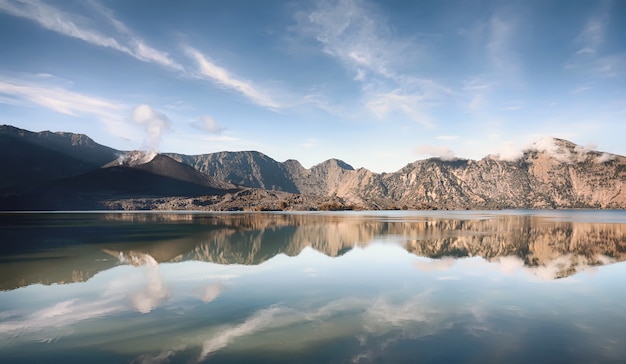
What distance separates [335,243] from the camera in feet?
157

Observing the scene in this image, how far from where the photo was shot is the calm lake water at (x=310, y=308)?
11.9 meters

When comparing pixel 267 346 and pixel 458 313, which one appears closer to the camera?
pixel 267 346

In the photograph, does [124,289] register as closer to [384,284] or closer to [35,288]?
[35,288]

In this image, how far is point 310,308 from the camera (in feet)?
56.4

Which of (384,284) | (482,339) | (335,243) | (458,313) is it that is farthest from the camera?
(335,243)

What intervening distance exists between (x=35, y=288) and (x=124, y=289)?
5.24m

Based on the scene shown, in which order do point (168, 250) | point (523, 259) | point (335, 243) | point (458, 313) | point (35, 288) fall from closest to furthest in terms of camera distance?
point (458, 313)
point (35, 288)
point (523, 259)
point (168, 250)
point (335, 243)

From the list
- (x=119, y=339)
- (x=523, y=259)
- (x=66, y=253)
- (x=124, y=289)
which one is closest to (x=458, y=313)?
(x=119, y=339)

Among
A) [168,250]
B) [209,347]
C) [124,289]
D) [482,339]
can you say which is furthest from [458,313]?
[168,250]

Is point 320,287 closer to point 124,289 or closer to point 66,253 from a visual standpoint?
point 124,289

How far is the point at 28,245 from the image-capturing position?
136 ft

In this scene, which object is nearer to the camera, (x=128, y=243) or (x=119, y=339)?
(x=119, y=339)

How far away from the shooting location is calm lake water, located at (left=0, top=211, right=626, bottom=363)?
11.9 metres

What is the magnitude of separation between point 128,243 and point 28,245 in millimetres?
10700
